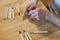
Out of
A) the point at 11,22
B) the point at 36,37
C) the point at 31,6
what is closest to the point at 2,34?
the point at 11,22

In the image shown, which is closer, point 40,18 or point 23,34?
point 23,34

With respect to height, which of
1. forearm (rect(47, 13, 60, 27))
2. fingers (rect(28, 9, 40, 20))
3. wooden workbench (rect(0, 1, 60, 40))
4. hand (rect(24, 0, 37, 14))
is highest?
hand (rect(24, 0, 37, 14))

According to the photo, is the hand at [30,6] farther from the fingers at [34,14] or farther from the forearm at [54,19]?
the forearm at [54,19]

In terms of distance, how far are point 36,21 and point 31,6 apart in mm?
138

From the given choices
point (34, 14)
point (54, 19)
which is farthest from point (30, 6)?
point (54, 19)

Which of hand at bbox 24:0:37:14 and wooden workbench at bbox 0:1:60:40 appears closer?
wooden workbench at bbox 0:1:60:40

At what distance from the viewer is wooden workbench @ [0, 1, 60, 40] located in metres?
0.91

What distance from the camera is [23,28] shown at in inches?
37.4

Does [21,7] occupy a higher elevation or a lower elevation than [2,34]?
higher

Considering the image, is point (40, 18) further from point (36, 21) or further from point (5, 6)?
point (5, 6)

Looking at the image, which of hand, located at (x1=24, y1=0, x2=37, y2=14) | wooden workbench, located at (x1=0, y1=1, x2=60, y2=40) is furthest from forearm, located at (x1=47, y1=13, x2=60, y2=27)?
hand, located at (x1=24, y1=0, x2=37, y2=14)

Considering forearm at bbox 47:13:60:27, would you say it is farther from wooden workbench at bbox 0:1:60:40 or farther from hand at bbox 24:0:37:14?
hand at bbox 24:0:37:14

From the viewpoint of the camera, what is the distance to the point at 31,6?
1.08 meters

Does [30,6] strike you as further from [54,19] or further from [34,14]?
[54,19]
